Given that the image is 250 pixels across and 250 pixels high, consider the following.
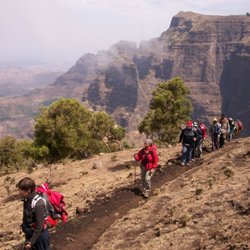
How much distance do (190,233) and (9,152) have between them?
5754 cm

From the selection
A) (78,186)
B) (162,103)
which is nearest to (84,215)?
(78,186)

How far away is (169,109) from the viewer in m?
57.1

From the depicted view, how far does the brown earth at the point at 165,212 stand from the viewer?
522 inches

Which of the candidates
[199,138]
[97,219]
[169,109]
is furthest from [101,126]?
[97,219]

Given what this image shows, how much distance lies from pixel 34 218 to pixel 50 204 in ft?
2.82

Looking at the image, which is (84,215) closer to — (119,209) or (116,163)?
(119,209)

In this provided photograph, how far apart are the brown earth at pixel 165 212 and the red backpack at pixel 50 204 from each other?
424 cm

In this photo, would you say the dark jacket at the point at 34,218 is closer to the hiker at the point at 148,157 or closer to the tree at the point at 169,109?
the hiker at the point at 148,157

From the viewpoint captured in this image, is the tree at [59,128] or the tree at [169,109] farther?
the tree at [169,109]

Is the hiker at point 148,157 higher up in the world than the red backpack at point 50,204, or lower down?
lower down

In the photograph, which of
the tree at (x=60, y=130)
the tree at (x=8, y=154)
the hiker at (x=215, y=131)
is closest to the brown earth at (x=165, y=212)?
the hiker at (x=215, y=131)

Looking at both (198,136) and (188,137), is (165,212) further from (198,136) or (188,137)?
(198,136)

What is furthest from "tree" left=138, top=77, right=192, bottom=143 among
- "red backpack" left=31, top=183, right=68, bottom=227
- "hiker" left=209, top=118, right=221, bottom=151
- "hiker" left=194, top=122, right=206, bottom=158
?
"red backpack" left=31, top=183, right=68, bottom=227

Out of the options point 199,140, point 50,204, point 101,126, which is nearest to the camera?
point 50,204
